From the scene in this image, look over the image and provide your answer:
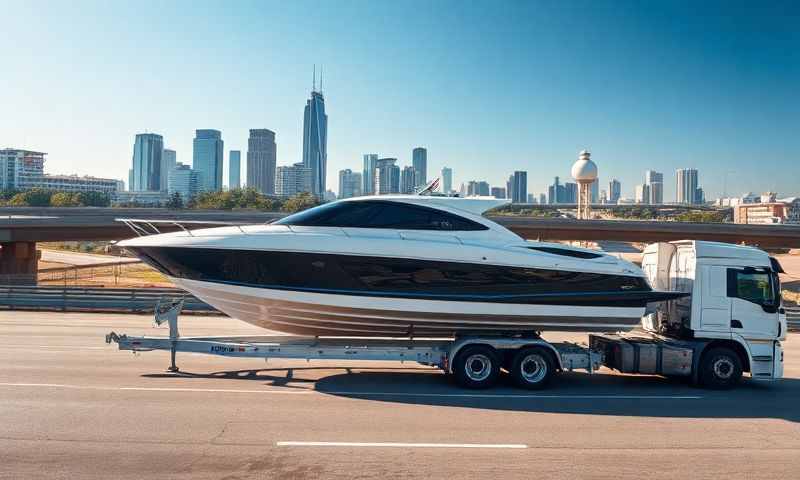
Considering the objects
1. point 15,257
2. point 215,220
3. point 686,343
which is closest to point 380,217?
point 686,343

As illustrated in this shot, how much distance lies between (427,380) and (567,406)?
244 centimetres

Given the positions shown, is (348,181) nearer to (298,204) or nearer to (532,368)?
(298,204)

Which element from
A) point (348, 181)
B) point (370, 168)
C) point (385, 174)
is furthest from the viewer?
point (348, 181)

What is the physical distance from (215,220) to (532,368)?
33925mm

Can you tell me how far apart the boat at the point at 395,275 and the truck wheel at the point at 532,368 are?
51cm

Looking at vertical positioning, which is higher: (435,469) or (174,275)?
(174,275)

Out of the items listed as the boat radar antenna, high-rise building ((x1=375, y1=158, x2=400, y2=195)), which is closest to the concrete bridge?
high-rise building ((x1=375, y1=158, x2=400, y2=195))

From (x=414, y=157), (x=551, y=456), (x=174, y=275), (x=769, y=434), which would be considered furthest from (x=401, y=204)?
(x=414, y=157)

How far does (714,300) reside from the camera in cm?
950

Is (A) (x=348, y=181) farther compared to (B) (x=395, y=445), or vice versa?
(A) (x=348, y=181)

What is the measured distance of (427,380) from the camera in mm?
9742

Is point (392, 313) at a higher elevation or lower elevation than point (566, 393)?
higher

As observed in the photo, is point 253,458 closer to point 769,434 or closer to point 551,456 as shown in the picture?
point 551,456

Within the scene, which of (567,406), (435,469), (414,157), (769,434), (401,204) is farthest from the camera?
(414,157)
